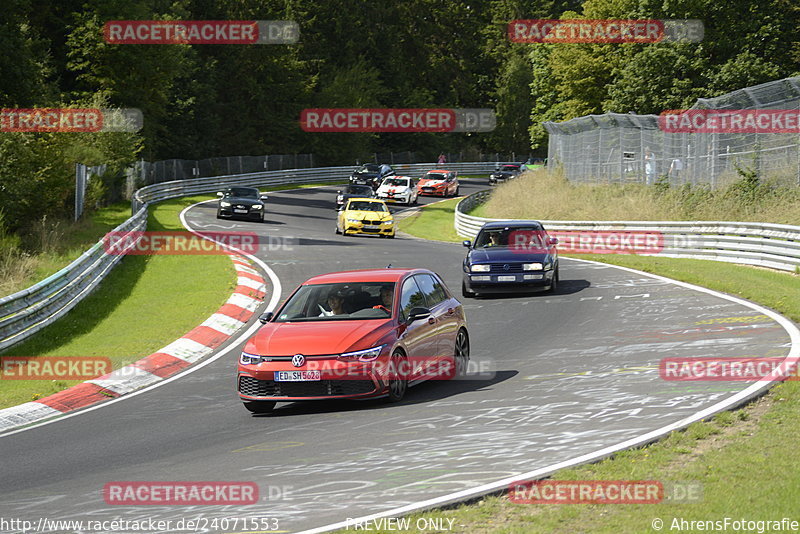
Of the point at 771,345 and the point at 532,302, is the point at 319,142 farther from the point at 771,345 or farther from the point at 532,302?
the point at 771,345

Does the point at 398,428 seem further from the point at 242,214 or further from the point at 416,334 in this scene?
the point at 242,214

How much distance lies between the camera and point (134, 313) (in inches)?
814

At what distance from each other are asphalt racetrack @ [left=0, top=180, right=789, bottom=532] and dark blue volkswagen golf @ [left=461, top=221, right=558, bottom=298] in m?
2.95

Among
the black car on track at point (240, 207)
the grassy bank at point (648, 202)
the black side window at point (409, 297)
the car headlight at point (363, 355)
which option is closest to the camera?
the car headlight at point (363, 355)

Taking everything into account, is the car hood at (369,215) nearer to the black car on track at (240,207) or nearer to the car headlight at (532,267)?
the black car on track at (240,207)

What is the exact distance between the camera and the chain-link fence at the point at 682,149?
28250 millimetres

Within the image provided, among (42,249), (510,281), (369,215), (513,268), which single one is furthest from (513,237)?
(369,215)

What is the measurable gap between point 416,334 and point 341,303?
0.96 m

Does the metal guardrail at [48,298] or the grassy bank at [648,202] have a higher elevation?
the grassy bank at [648,202]

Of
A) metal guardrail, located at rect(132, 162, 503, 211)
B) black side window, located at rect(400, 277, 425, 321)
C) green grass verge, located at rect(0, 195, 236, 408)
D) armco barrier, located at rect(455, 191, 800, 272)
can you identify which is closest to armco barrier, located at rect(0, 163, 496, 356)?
green grass verge, located at rect(0, 195, 236, 408)

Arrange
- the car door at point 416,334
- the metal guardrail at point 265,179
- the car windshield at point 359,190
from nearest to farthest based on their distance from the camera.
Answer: the car door at point 416,334, the car windshield at point 359,190, the metal guardrail at point 265,179

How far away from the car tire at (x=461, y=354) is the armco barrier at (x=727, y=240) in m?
12.0

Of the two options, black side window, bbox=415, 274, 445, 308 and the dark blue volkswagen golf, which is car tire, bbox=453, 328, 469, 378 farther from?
the dark blue volkswagen golf

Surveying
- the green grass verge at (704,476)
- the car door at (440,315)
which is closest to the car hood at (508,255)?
the car door at (440,315)
